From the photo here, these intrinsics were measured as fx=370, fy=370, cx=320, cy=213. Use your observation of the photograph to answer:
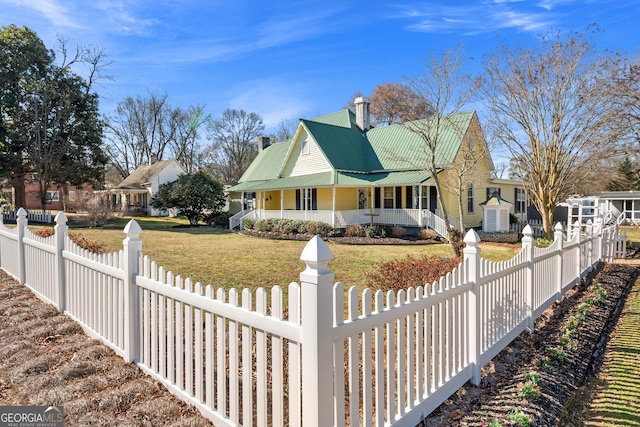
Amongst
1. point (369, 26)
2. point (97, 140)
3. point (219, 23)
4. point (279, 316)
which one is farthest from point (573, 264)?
point (97, 140)

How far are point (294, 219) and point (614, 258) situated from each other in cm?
1381

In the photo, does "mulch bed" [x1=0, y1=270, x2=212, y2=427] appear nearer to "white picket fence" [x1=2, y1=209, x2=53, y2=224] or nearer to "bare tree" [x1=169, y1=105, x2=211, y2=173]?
"white picket fence" [x1=2, y1=209, x2=53, y2=224]

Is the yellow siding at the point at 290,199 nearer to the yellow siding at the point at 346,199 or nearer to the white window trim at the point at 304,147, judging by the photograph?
the white window trim at the point at 304,147

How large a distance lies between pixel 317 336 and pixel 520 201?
26430 millimetres

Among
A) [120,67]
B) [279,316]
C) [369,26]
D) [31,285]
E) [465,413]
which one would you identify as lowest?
[465,413]

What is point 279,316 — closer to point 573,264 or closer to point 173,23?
point 573,264

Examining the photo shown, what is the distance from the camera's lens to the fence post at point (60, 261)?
500 cm

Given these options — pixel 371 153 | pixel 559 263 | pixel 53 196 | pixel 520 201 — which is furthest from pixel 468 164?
pixel 53 196

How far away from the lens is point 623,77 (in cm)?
1497

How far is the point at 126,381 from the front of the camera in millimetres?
3426

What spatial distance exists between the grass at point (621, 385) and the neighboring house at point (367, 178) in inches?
480

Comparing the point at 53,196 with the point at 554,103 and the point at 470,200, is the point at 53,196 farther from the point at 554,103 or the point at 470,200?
the point at 554,103

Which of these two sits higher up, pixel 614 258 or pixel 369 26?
pixel 369 26

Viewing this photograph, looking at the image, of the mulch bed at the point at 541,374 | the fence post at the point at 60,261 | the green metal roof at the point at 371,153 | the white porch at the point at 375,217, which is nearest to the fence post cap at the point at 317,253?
the mulch bed at the point at 541,374
